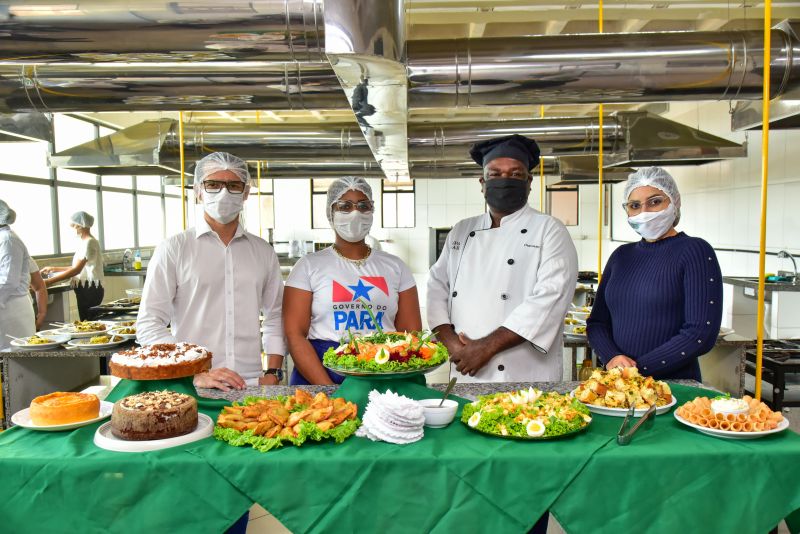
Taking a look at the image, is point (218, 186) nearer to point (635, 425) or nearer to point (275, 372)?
point (275, 372)

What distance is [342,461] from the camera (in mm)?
1662

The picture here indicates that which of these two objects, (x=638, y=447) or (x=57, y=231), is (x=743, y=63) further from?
(x=57, y=231)

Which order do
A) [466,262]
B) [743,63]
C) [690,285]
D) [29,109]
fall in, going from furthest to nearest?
[29,109] → [743,63] → [466,262] → [690,285]

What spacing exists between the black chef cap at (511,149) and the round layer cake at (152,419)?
1.81 meters

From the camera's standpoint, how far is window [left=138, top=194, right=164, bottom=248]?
13375 mm

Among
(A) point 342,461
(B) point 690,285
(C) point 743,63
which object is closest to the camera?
(A) point 342,461

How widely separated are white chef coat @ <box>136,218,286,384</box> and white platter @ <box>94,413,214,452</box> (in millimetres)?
877

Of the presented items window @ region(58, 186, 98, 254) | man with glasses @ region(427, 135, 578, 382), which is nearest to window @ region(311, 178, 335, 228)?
window @ region(58, 186, 98, 254)

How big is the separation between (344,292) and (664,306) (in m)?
1.40

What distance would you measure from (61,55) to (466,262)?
7.27ft

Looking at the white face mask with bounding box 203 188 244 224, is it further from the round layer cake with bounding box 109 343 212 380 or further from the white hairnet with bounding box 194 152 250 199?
the round layer cake with bounding box 109 343 212 380

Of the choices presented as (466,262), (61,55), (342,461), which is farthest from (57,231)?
(342,461)

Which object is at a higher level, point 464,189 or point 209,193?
point 464,189

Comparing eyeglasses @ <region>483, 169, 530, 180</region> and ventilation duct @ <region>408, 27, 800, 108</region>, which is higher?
ventilation duct @ <region>408, 27, 800, 108</region>
